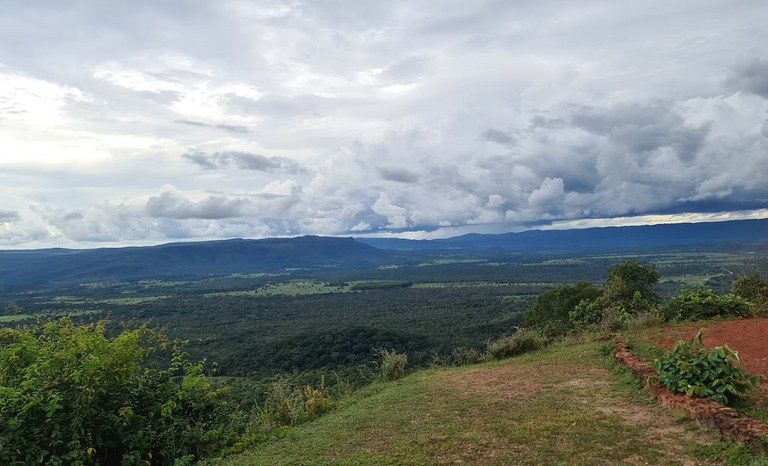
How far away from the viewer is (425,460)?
6027 millimetres

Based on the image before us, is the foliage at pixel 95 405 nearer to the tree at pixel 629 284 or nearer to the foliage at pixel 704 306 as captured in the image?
the foliage at pixel 704 306

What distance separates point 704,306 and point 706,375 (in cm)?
804

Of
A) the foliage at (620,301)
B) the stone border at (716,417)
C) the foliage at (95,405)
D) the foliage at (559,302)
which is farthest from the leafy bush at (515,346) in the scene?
the foliage at (559,302)

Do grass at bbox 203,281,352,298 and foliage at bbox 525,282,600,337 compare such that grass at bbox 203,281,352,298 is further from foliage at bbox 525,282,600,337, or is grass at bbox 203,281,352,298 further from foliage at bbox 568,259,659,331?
foliage at bbox 568,259,659,331

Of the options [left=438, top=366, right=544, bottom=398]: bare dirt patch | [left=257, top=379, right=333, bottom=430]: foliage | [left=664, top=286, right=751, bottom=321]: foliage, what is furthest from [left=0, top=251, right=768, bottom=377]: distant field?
[left=664, top=286, right=751, bottom=321]: foliage

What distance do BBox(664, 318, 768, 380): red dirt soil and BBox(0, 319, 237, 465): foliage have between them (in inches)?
347

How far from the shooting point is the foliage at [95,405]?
7176 mm

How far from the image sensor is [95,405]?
7871 mm

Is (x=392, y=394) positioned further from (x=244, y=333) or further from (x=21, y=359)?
(x=244, y=333)

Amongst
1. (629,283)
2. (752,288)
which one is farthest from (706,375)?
(629,283)

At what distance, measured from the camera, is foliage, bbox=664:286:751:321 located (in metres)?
13.4

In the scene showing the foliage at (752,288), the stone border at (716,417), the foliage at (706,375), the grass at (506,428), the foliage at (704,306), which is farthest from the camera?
the foliage at (752,288)

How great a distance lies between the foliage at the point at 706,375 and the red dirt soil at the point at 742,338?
845mm

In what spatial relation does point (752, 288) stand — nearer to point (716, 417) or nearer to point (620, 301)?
point (620, 301)
